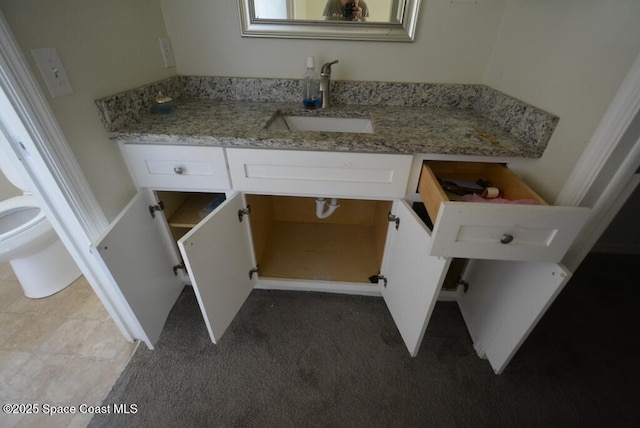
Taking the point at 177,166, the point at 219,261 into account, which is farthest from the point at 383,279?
the point at 177,166

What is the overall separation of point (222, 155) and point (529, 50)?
118 cm

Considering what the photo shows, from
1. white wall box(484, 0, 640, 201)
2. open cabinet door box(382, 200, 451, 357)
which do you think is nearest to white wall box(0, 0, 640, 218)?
white wall box(484, 0, 640, 201)

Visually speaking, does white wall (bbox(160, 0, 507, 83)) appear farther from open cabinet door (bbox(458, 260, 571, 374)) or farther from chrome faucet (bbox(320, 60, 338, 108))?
open cabinet door (bbox(458, 260, 571, 374))

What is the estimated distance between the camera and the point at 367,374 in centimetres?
107

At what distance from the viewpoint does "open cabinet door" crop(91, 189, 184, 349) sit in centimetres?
87

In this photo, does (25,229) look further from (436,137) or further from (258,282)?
(436,137)

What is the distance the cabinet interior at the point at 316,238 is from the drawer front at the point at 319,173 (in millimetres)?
206

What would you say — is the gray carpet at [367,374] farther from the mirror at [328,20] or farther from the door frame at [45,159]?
the mirror at [328,20]

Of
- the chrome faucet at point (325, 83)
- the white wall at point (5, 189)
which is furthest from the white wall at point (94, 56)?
the white wall at point (5, 189)

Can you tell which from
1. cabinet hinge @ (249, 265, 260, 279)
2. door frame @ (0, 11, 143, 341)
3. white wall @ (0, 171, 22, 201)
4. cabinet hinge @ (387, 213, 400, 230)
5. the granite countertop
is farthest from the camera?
white wall @ (0, 171, 22, 201)

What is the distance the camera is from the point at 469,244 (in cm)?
73

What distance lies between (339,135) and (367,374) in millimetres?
928

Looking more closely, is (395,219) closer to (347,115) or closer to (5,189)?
(347,115)

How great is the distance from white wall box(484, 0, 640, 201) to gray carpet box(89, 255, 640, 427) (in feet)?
2.38
